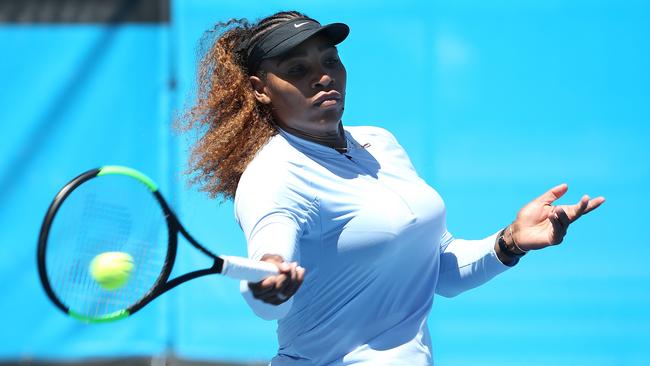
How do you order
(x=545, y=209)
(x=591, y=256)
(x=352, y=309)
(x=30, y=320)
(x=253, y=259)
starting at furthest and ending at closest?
(x=30, y=320)
(x=591, y=256)
(x=545, y=209)
(x=352, y=309)
(x=253, y=259)

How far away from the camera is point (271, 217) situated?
7.70 feet

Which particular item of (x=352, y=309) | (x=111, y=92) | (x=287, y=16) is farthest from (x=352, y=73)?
(x=352, y=309)

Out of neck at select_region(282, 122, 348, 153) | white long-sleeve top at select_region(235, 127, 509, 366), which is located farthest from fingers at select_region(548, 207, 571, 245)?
neck at select_region(282, 122, 348, 153)

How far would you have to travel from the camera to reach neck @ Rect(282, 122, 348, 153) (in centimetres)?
267

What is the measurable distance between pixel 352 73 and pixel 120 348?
1.83 m

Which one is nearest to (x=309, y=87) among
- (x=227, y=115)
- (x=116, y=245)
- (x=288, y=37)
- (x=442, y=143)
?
(x=288, y=37)

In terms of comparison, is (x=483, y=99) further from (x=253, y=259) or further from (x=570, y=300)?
(x=253, y=259)

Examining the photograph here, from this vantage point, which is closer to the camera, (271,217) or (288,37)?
(271,217)

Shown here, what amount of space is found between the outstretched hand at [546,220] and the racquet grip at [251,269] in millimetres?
874

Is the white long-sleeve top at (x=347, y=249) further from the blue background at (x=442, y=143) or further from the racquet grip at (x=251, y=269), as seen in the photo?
the blue background at (x=442, y=143)

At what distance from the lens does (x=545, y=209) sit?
279cm

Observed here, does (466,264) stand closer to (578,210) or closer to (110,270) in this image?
(578,210)

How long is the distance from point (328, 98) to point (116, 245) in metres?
0.62

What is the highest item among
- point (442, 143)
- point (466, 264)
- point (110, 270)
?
point (442, 143)
